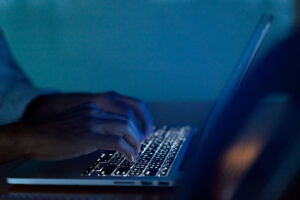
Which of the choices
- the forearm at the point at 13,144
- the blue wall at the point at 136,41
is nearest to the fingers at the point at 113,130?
the forearm at the point at 13,144

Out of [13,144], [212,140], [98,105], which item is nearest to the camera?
[212,140]

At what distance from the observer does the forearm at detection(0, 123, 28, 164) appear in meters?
0.86

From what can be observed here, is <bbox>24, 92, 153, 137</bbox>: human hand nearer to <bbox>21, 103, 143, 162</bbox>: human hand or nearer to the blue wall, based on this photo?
<bbox>21, 103, 143, 162</bbox>: human hand

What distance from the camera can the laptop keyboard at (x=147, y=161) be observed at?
737 mm

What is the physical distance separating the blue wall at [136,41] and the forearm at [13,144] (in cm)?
69

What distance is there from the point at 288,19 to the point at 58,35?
2.49 feet

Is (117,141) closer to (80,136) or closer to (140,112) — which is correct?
(80,136)

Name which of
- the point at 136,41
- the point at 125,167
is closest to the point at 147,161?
the point at 125,167

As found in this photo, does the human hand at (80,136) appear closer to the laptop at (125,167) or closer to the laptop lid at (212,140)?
the laptop at (125,167)

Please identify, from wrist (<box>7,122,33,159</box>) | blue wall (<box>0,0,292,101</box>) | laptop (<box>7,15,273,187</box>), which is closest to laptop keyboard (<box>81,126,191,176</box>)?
laptop (<box>7,15,273,187</box>)

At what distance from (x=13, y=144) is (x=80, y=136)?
15 centimetres

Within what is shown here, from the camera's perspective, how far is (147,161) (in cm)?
80

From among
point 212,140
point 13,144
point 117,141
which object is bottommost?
point 13,144

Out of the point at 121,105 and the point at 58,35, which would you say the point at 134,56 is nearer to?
the point at 58,35
